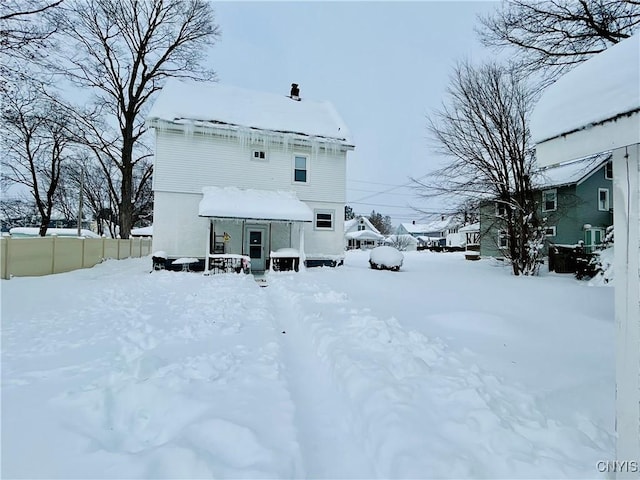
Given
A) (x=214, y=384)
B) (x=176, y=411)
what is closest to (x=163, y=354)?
(x=214, y=384)

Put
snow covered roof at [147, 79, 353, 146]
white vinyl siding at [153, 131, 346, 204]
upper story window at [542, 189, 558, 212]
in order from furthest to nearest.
Result: 1. upper story window at [542, 189, 558, 212]
2. snow covered roof at [147, 79, 353, 146]
3. white vinyl siding at [153, 131, 346, 204]

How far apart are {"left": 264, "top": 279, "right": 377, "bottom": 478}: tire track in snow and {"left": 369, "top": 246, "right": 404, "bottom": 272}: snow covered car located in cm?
1056

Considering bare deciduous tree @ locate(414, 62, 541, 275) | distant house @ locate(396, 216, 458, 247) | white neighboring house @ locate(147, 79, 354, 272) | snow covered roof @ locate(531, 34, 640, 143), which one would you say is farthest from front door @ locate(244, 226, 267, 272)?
distant house @ locate(396, 216, 458, 247)

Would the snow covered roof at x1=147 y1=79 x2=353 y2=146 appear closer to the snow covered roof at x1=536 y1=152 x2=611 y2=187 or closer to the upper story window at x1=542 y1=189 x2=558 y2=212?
the snow covered roof at x1=536 y1=152 x2=611 y2=187

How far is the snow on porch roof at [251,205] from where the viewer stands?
11.5m

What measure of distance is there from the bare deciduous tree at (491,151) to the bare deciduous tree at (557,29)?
3115mm

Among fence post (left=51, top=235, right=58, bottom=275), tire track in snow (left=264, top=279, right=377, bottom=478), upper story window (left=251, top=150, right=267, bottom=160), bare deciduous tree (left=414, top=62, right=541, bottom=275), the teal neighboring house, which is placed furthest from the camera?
the teal neighboring house

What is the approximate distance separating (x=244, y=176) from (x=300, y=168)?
2624 mm

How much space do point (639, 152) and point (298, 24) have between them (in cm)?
1970

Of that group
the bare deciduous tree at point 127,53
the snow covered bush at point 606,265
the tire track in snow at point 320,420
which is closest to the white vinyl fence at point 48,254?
the bare deciduous tree at point 127,53

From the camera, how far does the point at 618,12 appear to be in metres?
8.58

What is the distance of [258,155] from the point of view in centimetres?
1406

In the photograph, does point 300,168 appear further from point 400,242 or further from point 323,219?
point 400,242

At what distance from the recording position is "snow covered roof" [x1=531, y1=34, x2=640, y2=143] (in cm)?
161
